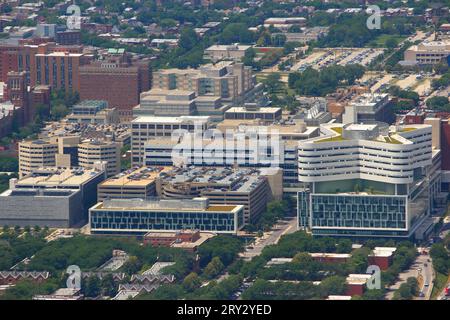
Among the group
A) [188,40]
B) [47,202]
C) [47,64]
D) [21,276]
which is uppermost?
[188,40]

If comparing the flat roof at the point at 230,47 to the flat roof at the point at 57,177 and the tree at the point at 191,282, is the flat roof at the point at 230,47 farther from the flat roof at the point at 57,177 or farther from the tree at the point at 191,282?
the tree at the point at 191,282

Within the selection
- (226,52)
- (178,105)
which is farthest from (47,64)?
(178,105)

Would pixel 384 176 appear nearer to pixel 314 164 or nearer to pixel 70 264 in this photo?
pixel 314 164

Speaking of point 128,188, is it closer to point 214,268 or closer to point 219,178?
point 219,178

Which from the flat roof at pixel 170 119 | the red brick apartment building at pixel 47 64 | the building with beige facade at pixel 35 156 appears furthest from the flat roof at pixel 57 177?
the red brick apartment building at pixel 47 64

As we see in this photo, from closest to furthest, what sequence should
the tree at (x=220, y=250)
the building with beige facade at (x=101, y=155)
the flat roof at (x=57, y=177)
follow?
the tree at (x=220, y=250)
the flat roof at (x=57, y=177)
the building with beige facade at (x=101, y=155)
